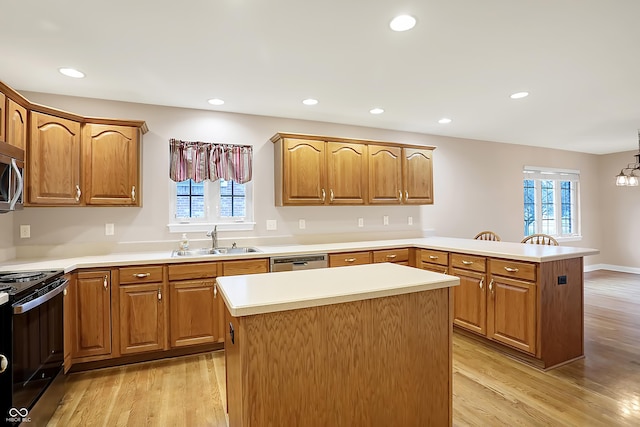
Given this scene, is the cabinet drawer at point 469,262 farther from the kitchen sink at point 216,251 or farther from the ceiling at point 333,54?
the kitchen sink at point 216,251

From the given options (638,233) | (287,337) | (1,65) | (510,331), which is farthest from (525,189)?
(1,65)

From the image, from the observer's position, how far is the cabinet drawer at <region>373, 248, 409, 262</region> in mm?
3684

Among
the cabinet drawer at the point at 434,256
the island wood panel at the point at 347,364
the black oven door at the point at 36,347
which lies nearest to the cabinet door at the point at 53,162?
the black oven door at the point at 36,347

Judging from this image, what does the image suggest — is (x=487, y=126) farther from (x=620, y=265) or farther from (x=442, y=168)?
(x=620, y=265)

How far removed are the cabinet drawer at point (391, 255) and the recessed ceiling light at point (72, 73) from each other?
10.3 ft

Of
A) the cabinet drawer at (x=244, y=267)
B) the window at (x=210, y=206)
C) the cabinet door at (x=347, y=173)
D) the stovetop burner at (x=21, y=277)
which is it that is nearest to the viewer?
the stovetop burner at (x=21, y=277)

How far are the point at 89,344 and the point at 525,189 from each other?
661 centimetres

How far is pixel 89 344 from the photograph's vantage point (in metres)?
2.68

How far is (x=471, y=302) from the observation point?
3.21m

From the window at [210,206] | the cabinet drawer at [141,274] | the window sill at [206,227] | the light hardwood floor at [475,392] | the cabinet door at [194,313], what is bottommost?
the light hardwood floor at [475,392]

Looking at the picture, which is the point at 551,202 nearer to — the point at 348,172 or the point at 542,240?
the point at 542,240

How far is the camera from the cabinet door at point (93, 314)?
2.64 metres

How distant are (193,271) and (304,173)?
1.55 metres

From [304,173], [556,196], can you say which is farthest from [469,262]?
[556,196]
